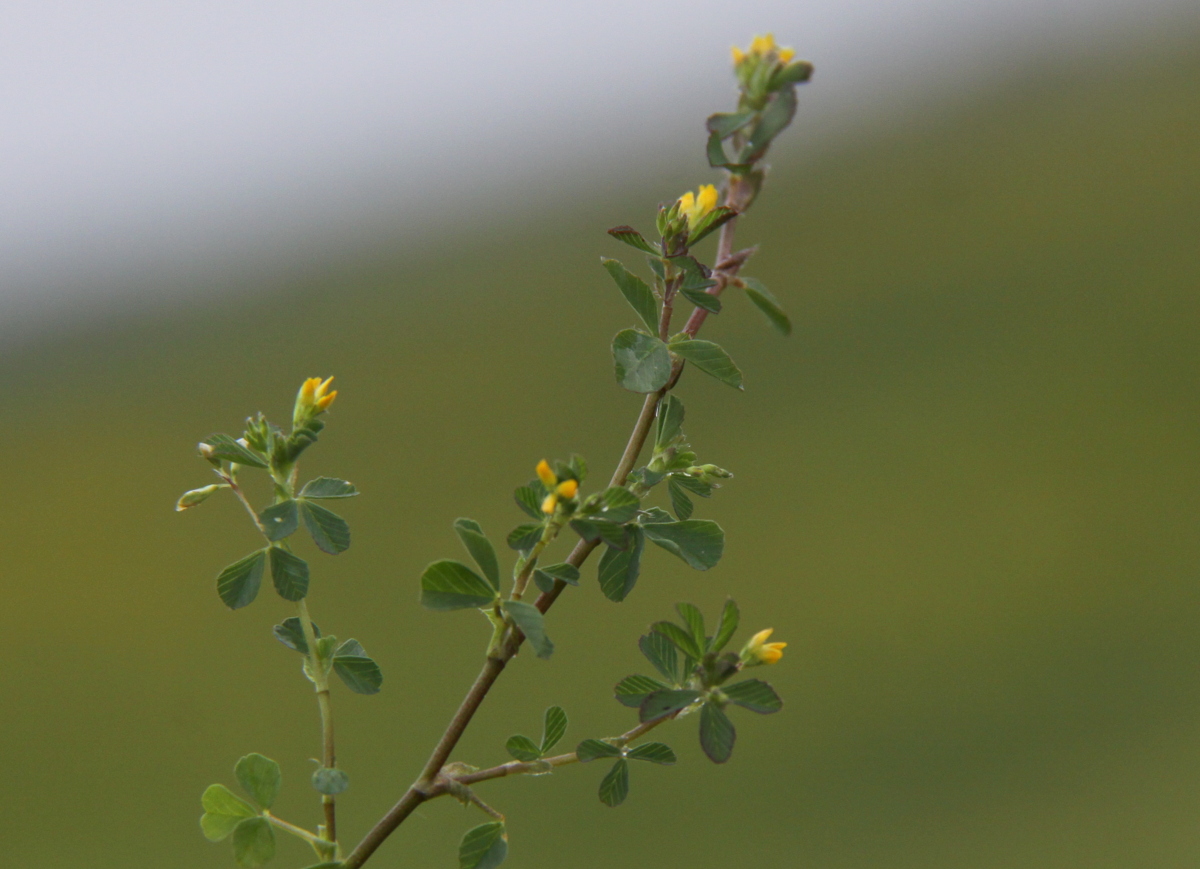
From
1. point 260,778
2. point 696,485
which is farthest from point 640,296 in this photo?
point 260,778

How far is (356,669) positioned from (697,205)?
1.70 feet

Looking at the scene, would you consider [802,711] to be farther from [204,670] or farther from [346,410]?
→ [346,410]

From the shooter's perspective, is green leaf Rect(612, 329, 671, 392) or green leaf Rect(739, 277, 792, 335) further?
green leaf Rect(739, 277, 792, 335)

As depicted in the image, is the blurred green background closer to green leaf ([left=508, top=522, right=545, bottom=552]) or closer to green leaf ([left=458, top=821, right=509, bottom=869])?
green leaf ([left=458, top=821, right=509, bottom=869])

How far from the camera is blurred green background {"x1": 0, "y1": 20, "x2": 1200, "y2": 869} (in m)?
10.4

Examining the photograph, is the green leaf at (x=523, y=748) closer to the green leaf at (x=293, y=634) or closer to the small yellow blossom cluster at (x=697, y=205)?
the green leaf at (x=293, y=634)

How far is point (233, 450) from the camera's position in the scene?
2.76ft

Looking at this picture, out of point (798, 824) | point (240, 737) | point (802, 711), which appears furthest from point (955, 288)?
point (240, 737)

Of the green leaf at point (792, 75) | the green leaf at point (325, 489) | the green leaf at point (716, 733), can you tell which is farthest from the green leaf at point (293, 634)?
the green leaf at point (792, 75)

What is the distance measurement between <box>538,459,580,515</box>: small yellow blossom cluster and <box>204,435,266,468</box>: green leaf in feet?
0.86

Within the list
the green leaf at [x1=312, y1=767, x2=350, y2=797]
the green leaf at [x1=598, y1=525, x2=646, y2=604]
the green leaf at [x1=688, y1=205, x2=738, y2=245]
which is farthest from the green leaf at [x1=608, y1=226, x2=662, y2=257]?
the green leaf at [x1=312, y1=767, x2=350, y2=797]

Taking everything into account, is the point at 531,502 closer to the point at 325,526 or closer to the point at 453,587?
the point at 453,587

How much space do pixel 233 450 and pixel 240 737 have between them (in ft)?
39.7

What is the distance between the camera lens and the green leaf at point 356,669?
0.89 metres
